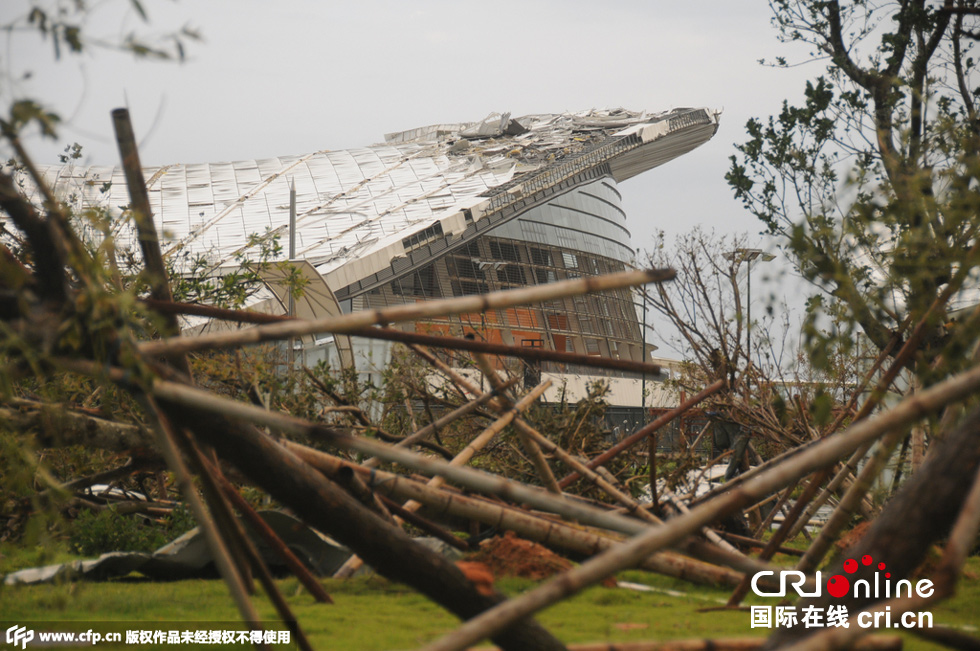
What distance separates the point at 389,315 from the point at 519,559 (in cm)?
342

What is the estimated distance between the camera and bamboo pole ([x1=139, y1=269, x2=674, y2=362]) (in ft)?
7.94

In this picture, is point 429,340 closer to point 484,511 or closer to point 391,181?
point 484,511

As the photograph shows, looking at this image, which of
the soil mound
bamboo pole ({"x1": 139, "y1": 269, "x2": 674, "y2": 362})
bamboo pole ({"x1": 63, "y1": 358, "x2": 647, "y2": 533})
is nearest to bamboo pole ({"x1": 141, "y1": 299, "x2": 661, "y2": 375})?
bamboo pole ({"x1": 139, "y1": 269, "x2": 674, "y2": 362})

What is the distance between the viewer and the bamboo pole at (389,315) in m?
2.42

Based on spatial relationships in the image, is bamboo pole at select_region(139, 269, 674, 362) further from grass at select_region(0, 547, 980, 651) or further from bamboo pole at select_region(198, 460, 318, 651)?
grass at select_region(0, 547, 980, 651)

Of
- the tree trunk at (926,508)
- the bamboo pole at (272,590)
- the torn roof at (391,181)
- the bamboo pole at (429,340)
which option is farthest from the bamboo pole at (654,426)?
the torn roof at (391,181)

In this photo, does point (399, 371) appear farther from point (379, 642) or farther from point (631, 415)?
point (631, 415)

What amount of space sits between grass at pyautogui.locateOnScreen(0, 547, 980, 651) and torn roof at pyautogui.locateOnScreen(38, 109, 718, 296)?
2511 cm

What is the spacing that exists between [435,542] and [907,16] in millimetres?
6159

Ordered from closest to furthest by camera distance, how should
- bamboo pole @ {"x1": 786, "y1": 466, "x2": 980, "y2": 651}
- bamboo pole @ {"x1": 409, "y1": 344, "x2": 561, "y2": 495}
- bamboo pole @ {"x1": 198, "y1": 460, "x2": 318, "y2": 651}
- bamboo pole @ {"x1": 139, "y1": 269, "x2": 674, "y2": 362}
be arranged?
bamboo pole @ {"x1": 786, "y1": 466, "x2": 980, "y2": 651} → bamboo pole @ {"x1": 139, "y1": 269, "x2": 674, "y2": 362} → bamboo pole @ {"x1": 198, "y1": 460, "x2": 318, "y2": 651} → bamboo pole @ {"x1": 409, "y1": 344, "x2": 561, "y2": 495}

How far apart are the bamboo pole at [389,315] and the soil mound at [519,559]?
318 cm

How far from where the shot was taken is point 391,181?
40750 millimetres

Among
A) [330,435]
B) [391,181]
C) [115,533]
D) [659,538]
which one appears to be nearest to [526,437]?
[330,435]

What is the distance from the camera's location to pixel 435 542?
6316 mm
